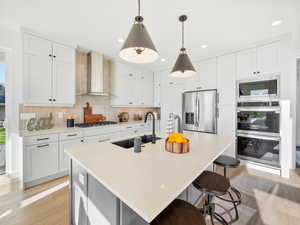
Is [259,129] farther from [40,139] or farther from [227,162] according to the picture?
[40,139]

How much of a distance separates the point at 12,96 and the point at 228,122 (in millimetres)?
4464

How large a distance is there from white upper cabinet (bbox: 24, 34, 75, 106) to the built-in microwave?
3.69 m

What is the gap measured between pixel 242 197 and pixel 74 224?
223cm

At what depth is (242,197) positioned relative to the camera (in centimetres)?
203

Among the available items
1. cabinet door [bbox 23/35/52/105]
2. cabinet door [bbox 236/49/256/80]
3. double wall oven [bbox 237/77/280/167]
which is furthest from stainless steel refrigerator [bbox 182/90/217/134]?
cabinet door [bbox 23/35/52/105]

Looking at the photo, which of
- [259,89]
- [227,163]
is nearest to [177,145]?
[227,163]

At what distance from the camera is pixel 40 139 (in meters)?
2.29

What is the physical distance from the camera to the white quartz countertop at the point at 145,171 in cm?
67

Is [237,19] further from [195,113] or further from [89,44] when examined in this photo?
[89,44]

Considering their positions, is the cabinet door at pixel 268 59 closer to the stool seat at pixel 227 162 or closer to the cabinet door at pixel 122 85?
the stool seat at pixel 227 162

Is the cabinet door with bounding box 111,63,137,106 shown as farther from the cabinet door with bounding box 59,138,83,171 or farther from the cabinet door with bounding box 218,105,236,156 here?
the cabinet door with bounding box 218,105,236,156

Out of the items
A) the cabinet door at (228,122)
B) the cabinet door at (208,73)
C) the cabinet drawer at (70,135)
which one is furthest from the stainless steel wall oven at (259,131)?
the cabinet drawer at (70,135)

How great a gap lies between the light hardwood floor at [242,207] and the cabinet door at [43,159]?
0.67 feet

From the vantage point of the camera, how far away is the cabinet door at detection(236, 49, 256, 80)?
2.90 metres
